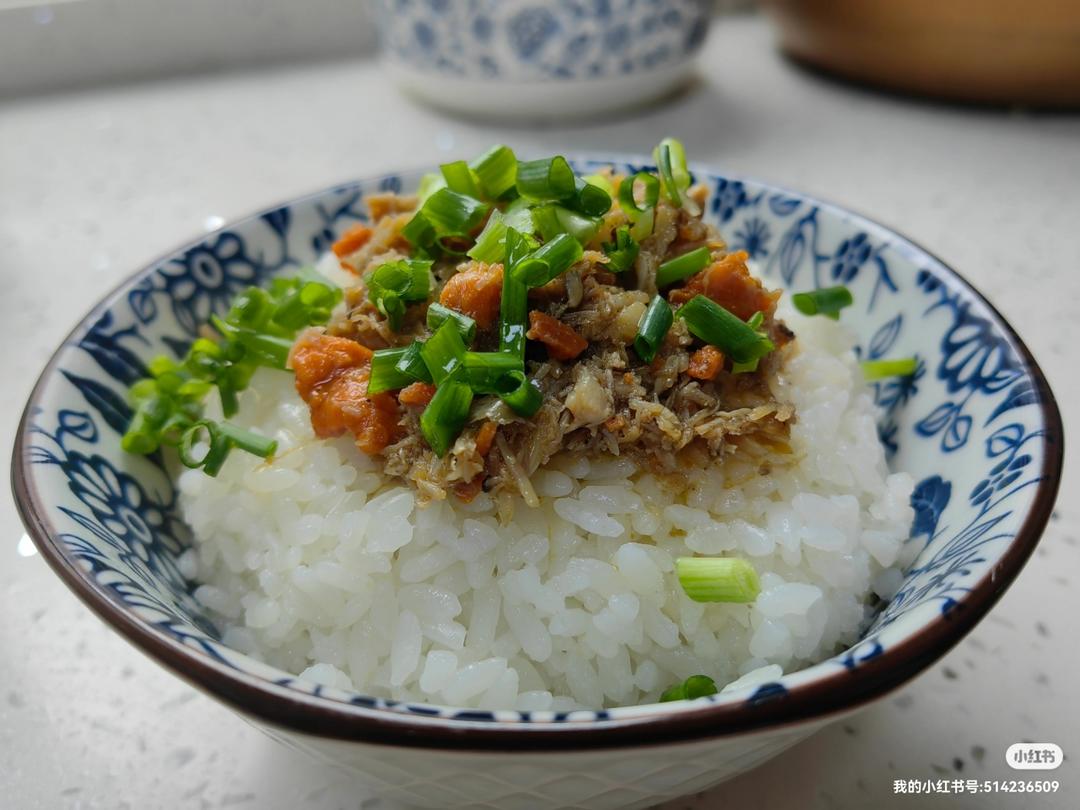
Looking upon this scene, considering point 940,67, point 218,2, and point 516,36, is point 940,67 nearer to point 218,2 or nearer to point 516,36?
point 516,36

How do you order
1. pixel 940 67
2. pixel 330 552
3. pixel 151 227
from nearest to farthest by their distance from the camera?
pixel 330 552
pixel 151 227
pixel 940 67

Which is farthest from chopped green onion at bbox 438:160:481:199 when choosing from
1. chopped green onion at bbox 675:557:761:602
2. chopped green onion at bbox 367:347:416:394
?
chopped green onion at bbox 675:557:761:602

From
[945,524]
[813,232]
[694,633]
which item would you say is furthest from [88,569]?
[813,232]

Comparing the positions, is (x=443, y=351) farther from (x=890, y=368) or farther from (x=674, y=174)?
(x=890, y=368)

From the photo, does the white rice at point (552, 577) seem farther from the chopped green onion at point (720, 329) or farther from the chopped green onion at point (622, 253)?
the chopped green onion at point (622, 253)

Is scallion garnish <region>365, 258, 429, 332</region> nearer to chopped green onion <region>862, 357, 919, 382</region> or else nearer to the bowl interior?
the bowl interior

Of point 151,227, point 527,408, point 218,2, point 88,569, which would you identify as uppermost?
point 218,2

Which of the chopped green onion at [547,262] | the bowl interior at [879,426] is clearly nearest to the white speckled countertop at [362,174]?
the bowl interior at [879,426]
